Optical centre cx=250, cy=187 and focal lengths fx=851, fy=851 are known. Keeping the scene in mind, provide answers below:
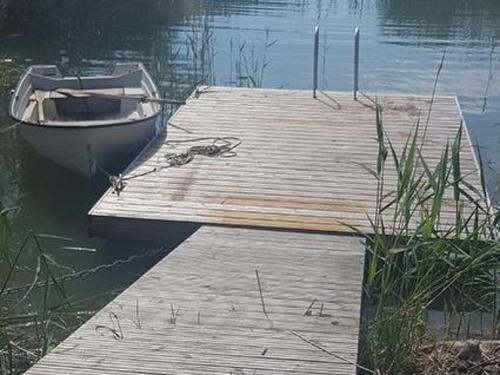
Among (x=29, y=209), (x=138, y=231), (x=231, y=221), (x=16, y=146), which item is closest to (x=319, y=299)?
(x=231, y=221)

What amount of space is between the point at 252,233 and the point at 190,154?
5.19ft

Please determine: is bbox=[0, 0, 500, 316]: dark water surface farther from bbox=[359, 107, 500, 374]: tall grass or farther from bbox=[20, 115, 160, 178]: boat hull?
bbox=[359, 107, 500, 374]: tall grass

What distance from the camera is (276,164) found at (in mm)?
6145

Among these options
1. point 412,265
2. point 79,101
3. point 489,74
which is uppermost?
point 79,101

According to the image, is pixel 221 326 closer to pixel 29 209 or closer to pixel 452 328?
pixel 452 328

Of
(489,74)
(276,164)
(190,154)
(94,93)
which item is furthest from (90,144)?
(489,74)

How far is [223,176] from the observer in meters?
5.87

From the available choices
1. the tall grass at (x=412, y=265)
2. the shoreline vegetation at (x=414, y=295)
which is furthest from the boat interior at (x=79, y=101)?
the tall grass at (x=412, y=265)

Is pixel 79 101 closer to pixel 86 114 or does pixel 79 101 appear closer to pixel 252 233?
pixel 86 114

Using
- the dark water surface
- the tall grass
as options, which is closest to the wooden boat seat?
the dark water surface

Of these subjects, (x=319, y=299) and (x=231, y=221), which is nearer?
(x=319, y=299)

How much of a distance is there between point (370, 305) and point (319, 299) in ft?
1.65

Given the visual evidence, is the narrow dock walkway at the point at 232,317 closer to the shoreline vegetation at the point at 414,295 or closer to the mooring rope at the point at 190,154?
the shoreline vegetation at the point at 414,295

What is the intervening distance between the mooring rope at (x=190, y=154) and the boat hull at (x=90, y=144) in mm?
84
